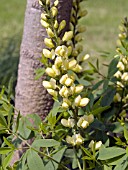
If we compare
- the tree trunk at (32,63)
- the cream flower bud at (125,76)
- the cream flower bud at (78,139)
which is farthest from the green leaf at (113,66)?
the cream flower bud at (78,139)

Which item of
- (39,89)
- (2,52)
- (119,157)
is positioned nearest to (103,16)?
(2,52)

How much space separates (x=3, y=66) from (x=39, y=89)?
146 cm

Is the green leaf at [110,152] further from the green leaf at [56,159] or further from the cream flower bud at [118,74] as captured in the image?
the cream flower bud at [118,74]

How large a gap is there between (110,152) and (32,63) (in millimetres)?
607

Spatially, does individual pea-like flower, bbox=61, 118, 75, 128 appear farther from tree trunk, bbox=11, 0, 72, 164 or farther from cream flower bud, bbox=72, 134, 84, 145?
tree trunk, bbox=11, 0, 72, 164

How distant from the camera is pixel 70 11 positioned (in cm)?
190

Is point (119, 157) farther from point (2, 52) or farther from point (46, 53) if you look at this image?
point (2, 52)

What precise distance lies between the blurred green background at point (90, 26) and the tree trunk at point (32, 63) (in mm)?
1315

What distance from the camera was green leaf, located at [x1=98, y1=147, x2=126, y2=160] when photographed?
1459 mm

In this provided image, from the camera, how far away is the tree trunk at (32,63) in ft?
6.19

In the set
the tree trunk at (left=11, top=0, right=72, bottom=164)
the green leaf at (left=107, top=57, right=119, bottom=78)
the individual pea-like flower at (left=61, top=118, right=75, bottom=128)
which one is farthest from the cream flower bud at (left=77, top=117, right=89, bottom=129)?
the tree trunk at (left=11, top=0, right=72, bottom=164)

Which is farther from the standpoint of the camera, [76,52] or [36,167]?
[76,52]

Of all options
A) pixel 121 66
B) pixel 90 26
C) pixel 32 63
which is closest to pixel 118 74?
pixel 121 66

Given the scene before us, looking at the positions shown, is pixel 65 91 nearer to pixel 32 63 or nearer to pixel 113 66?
pixel 113 66
